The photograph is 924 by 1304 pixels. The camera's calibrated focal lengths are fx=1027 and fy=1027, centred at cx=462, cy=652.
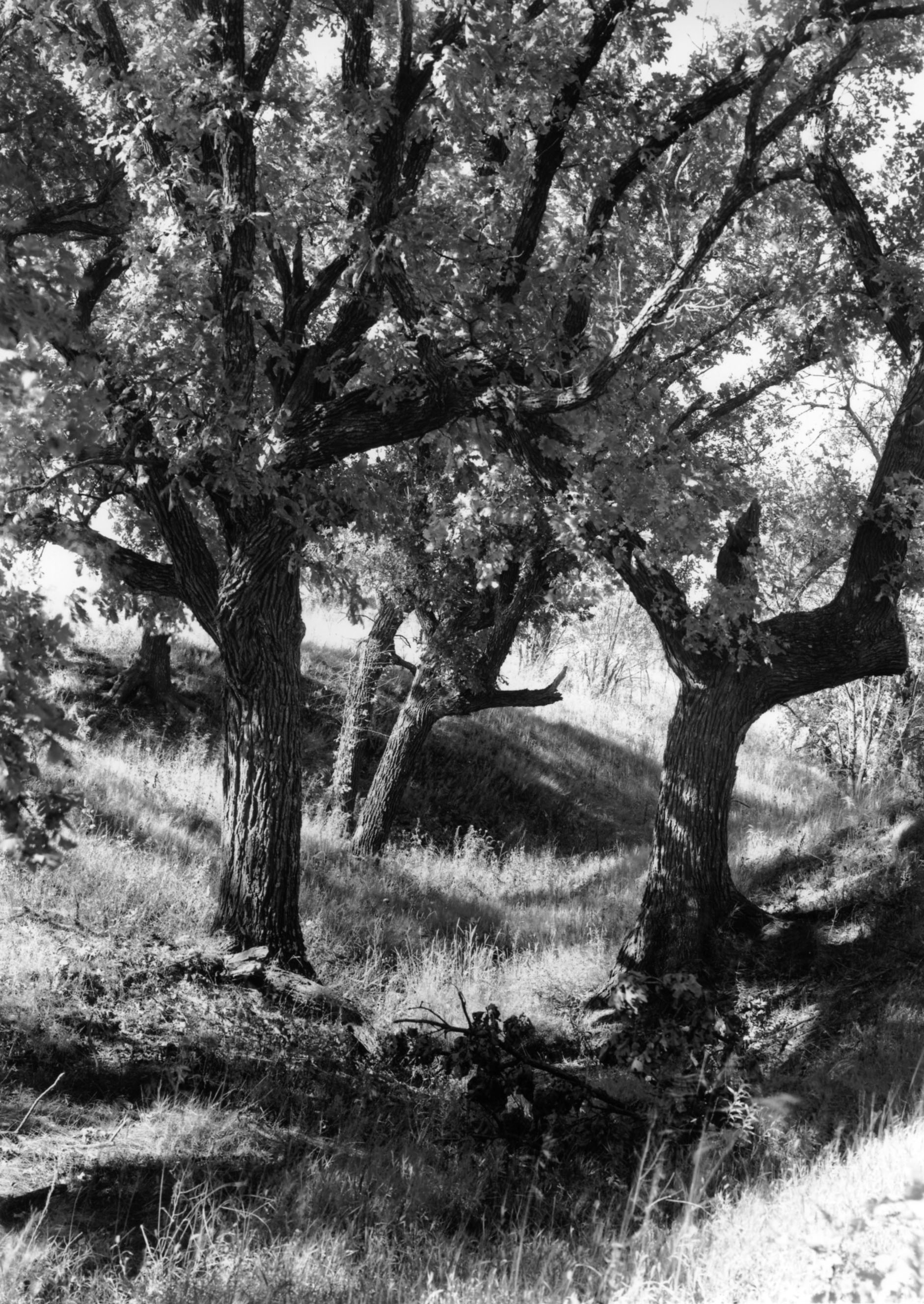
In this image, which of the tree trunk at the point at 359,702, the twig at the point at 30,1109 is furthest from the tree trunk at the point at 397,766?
the twig at the point at 30,1109

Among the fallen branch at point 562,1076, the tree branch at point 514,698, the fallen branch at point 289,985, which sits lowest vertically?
the fallen branch at point 289,985

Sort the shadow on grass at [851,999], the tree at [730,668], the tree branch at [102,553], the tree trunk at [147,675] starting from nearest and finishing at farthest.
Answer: the shadow on grass at [851,999]
the tree branch at [102,553]
the tree at [730,668]
the tree trunk at [147,675]

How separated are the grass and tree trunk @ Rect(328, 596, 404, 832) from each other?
1419 millimetres

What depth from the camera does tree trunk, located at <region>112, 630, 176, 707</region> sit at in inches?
684

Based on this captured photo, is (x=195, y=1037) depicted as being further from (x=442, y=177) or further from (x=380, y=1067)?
(x=442, y=177)

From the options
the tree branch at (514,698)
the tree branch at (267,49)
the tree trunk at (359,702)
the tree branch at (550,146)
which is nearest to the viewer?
the tree branch at (267,49)

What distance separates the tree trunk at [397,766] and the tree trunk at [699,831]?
5610 millimetres

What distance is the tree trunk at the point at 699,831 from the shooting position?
9953 millimetres

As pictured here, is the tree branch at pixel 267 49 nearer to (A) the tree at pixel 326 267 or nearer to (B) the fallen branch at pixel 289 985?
(A) the tree at pixel 326 267

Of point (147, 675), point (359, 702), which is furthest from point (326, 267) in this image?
point (147, 675)

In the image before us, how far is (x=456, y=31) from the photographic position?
26.6 ft

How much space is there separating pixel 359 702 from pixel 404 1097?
9749 mm

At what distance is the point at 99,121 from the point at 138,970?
10.0m

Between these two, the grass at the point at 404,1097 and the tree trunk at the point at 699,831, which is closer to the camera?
the grass at the point at 404,1097
